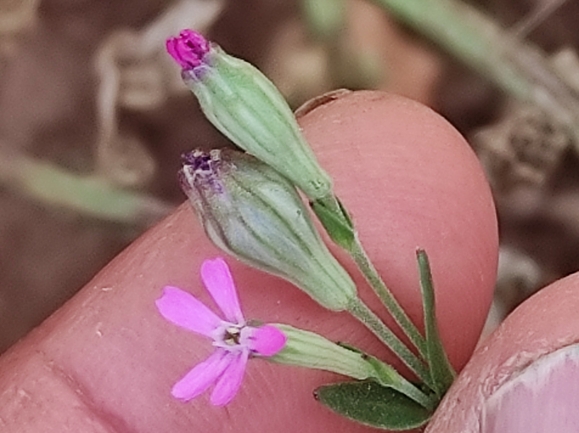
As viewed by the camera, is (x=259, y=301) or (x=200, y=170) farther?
(x=259, y=301)

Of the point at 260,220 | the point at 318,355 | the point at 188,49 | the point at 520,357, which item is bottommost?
the point at 520,357

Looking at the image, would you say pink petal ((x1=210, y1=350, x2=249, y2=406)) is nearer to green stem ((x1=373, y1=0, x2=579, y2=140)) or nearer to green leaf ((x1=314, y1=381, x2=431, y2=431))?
green leaf ((x1=314, y1=381, x2=431, y2=431))

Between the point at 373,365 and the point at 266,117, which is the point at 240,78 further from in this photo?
the point at 373,365

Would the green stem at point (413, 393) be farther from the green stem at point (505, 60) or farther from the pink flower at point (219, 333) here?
the green stem at point (505, 60)

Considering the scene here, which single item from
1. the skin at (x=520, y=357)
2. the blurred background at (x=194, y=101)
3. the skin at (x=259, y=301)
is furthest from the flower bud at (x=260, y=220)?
the blurred background at (x=194, y=101)

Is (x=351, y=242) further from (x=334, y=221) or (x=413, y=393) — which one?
(x=413, y=393)

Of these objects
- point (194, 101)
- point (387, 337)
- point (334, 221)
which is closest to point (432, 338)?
point (387, 337)
